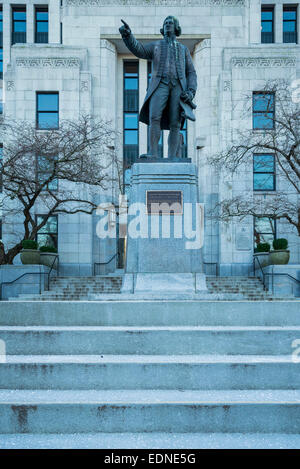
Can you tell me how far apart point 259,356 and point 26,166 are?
1563 centimetres

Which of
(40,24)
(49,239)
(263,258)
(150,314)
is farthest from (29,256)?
(40,24)

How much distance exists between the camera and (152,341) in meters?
6.43

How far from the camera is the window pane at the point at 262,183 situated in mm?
28453

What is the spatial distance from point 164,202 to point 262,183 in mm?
18593

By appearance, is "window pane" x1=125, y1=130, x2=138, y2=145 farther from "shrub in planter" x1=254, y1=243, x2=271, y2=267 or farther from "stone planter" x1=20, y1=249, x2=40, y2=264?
"stone planter" x1=20, y1=249, x2=40, y2=264

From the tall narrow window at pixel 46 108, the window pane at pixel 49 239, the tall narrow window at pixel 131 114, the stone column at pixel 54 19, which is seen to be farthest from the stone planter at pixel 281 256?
the stone column at pixel 54 19

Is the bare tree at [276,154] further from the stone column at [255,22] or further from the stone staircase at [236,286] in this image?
the stone column at [255,22]

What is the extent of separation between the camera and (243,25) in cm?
3005

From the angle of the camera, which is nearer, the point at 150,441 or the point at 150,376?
the point at 150,441

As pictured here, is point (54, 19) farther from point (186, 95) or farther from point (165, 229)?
point (165, 229)

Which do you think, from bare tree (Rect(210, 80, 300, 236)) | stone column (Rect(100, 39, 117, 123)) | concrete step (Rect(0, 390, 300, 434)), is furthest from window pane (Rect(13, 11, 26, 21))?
concrete step (Rect(0, 390, 300, 434))

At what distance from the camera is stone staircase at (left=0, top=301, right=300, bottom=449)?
5160mm
